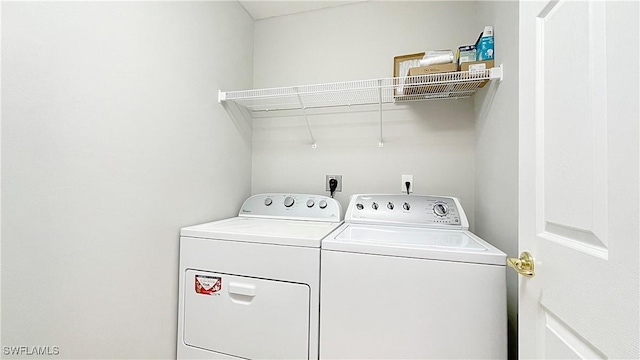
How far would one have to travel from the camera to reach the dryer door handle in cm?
121

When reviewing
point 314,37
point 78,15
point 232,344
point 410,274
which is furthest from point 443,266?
point 314,37

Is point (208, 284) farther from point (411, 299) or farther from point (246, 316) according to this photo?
point (411, 299)

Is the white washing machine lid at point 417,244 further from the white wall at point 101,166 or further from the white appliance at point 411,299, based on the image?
the white wall at point 101,166

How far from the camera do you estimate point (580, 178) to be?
574 millimetres

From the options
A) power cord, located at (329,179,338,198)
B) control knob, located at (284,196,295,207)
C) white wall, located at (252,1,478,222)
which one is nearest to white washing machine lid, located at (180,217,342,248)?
control knob, located at (284,196,295,207)

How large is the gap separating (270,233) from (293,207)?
52 cm

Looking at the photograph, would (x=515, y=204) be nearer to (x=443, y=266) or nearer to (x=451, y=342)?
(x=443, y=266)

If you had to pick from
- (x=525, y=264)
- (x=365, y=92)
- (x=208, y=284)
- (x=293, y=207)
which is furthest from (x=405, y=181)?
(x=208, y=284)

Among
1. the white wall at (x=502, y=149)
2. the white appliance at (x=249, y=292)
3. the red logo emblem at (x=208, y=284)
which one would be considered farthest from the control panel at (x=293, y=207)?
the white wall at (x=502, y=149)

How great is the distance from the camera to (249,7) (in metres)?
1.99

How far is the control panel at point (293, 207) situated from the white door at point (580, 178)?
3.51 feet

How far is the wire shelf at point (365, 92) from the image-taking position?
1394 mm

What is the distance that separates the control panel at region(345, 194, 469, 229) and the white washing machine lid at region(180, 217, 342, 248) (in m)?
0.21

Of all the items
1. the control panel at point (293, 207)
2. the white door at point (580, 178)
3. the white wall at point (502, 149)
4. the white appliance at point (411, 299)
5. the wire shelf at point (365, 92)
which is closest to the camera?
the white door at point (580, 178)
